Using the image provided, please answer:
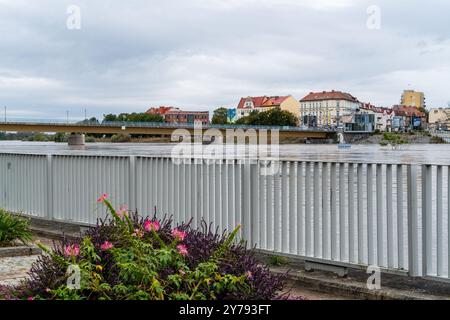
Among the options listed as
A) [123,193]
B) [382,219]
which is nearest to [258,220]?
[382,219]

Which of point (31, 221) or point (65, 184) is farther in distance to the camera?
point (31, 221)

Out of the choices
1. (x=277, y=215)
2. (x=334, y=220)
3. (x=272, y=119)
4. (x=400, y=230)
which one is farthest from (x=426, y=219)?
(x=272, y=119)

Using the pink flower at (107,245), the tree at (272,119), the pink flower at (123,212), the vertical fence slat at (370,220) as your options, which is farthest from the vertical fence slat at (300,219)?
the tree at (272,119)

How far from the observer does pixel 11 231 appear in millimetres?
8758

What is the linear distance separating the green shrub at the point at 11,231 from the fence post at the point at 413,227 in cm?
544

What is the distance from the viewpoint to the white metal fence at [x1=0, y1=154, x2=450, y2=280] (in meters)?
6.04

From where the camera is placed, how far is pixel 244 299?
3.75 m

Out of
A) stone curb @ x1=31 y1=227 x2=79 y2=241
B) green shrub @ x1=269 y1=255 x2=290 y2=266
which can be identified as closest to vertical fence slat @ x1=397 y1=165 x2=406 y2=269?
green shrub @ x1=269 y1=255 x2=290 y2=266

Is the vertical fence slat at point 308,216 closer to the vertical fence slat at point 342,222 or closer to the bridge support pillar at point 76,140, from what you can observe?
the vertical fence slat at point 342,222

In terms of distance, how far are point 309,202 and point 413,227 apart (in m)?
1.24

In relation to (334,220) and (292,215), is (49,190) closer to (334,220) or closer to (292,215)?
(292,215)
